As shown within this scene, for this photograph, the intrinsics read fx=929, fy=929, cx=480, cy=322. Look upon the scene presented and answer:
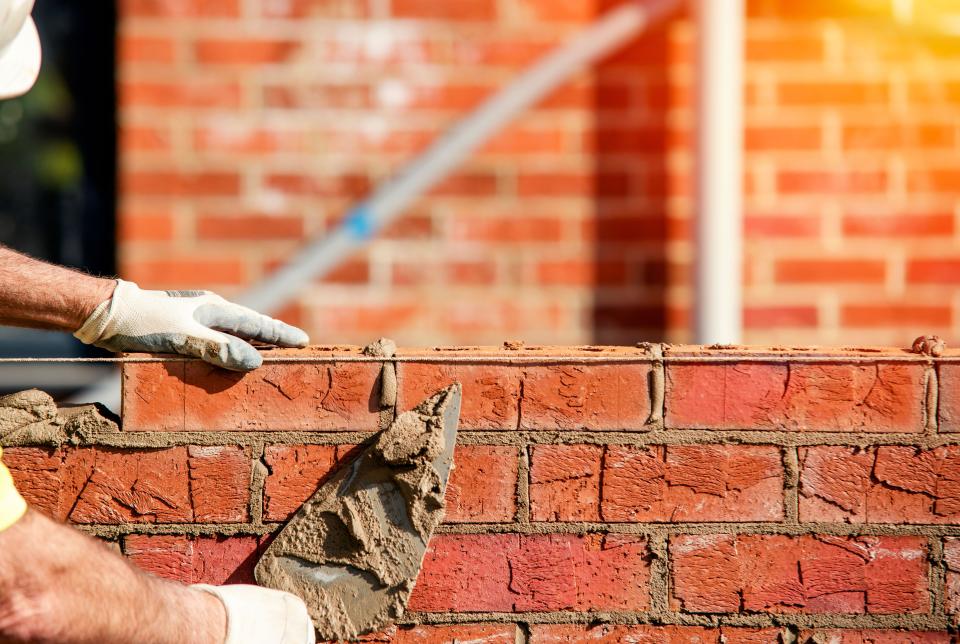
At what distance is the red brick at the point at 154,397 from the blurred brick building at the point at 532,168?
3.60ft

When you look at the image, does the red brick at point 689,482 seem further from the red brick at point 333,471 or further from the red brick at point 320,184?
the red brick at point 320,184

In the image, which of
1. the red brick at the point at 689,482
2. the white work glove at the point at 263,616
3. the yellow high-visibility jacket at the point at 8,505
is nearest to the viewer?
the yellow high-visibility jacket at the point at 8,505

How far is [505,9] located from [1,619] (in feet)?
6.33

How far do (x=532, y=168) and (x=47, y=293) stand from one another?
4.51 feet

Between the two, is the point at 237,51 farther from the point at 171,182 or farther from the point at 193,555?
the point at 193,555

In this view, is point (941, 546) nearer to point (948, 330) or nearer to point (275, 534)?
point (275, 534)

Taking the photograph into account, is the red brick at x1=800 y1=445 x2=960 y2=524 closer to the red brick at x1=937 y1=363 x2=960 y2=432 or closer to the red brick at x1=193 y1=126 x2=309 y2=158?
the red brick at x1=937 y1=363 x2=960 y2=432

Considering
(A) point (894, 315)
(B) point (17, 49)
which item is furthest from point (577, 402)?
(A) point (894, 315)

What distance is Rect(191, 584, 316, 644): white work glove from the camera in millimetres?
1337

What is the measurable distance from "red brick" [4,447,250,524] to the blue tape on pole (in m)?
1.16

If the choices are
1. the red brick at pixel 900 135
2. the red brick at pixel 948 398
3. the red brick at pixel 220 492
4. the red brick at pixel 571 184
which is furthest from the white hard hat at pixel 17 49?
the red brick at pixel 900 135


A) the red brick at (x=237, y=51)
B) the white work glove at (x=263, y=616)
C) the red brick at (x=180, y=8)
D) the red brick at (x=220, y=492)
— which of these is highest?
the red brick at (x=180, y=8)

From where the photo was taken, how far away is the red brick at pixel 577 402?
4.71ft

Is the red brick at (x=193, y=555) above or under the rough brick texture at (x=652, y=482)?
under
